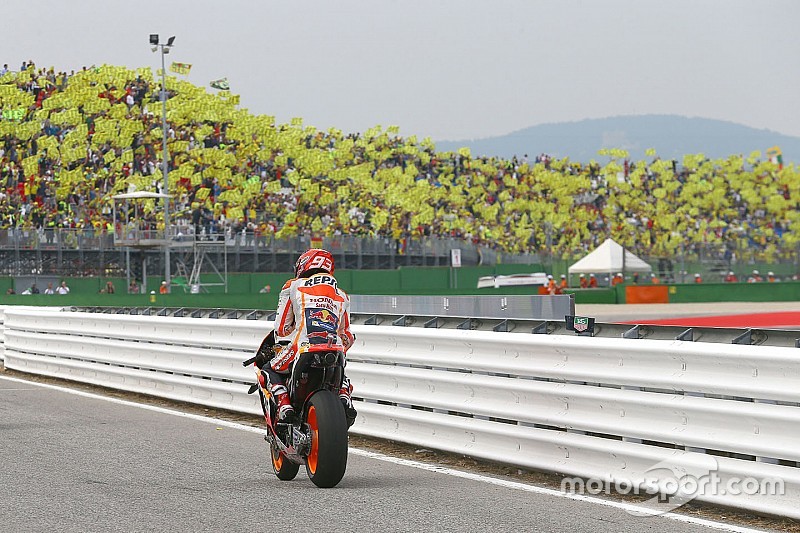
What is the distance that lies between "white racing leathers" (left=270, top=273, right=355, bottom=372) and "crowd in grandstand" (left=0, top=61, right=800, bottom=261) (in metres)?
48.1

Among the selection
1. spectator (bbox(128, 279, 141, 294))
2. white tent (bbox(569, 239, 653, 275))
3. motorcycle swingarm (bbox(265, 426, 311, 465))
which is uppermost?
white tent (bbox(569, 239, 653, 275))

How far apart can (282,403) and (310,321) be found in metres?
0.63

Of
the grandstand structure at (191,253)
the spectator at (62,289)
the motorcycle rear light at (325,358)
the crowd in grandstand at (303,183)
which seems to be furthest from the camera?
the crowd in grandstand at (303,183)

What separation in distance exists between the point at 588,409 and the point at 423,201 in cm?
9447

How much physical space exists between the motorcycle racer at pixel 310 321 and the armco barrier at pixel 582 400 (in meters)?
1.40

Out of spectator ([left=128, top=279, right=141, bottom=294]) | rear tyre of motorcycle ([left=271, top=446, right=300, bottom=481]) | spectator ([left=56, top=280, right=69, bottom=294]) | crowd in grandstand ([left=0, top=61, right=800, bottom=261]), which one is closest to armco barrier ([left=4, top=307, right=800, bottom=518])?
rear tyre of motorcycle ([left=271, top=446, right=300, bottom=481])

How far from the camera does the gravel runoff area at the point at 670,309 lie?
4041 centimetres

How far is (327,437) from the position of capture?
823 centimetres

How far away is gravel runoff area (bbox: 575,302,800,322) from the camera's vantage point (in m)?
40.4

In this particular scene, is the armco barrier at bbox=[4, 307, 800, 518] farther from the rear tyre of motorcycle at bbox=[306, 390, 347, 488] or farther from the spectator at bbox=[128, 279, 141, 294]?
the spectator at bbox=[128, 279, 141, 294]

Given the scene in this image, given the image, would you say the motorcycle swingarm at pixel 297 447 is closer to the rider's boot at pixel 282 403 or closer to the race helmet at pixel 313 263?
the rider's boot at pixel 282 403

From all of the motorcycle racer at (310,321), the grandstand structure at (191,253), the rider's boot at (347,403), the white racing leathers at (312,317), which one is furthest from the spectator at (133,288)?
the rider's boot at (347,403)

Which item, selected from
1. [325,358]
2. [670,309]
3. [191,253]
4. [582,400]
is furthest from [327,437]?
[191,253]

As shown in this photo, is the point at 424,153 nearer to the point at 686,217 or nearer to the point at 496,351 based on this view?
the point at 686,217
